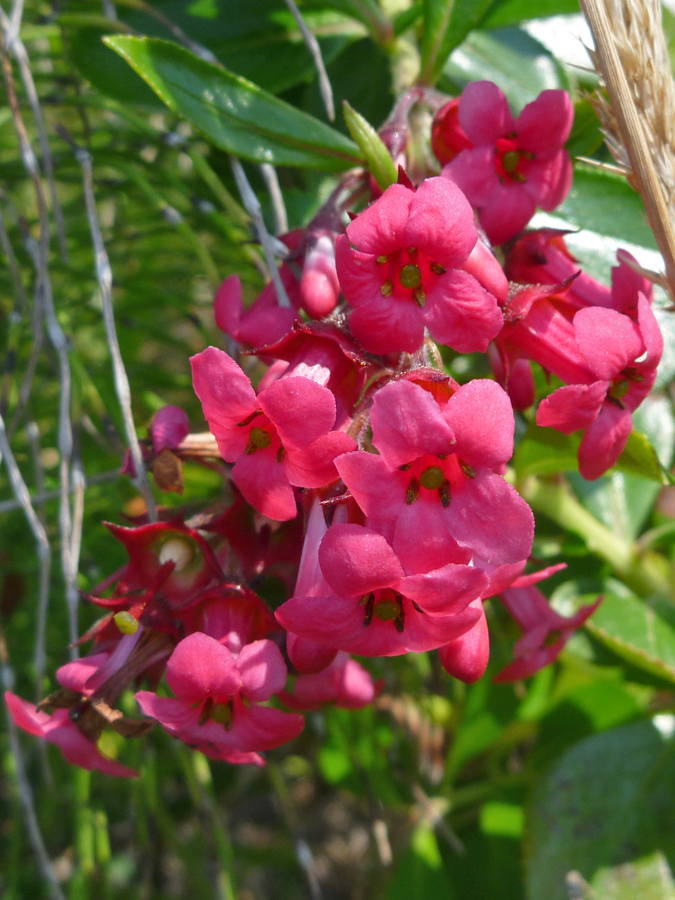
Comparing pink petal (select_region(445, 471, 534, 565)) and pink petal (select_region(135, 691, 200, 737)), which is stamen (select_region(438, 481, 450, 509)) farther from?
pink petal (select_region(135, 691, 200, 737))

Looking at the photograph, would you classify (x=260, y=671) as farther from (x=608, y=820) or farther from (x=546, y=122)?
(x=608, y=820)

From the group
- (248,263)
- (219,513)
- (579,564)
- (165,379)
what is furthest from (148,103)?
(579,564)

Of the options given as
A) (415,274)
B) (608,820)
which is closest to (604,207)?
(415,274)

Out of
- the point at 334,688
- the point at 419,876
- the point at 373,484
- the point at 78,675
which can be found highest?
the point at 373,484

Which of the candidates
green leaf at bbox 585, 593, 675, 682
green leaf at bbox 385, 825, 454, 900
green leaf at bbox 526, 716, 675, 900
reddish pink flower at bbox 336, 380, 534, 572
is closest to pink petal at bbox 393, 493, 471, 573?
reddish pink flower at bbox 336, 380, 534, 572

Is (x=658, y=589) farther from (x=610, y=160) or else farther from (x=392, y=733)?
(x=610, y=160)

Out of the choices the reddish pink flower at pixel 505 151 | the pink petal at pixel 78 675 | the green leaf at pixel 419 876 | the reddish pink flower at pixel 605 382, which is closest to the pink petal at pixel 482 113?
the reddish pink flower at pixel 505 151
